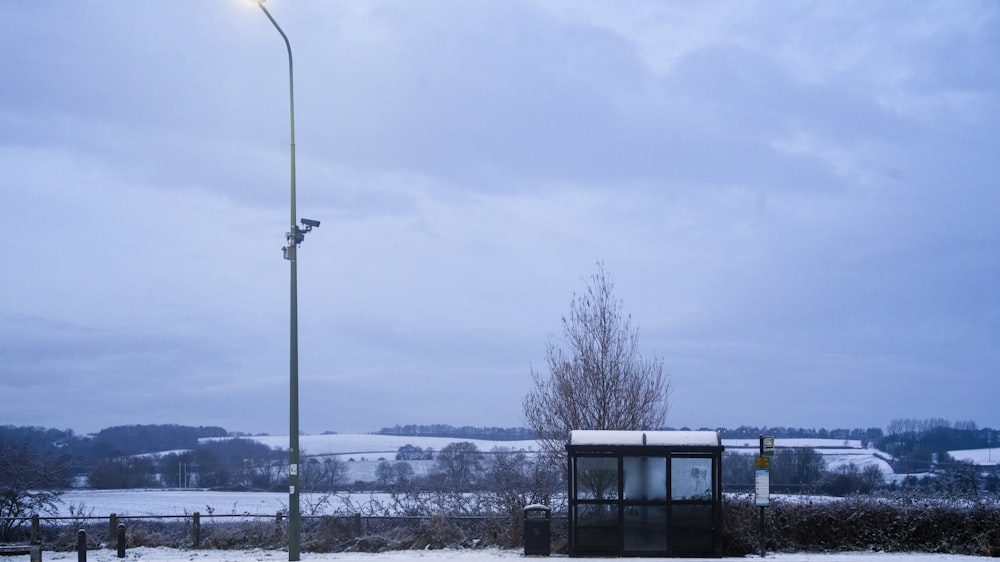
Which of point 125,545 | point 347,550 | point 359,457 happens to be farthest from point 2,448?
point 359,457

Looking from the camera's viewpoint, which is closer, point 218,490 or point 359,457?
point 218,490

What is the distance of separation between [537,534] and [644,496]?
8.00ft

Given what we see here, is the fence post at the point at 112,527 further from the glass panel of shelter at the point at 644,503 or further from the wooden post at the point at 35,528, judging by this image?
the glass panel of shelter at the point at 644,503

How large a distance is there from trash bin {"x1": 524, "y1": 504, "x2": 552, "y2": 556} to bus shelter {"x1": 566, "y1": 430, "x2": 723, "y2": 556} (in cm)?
52

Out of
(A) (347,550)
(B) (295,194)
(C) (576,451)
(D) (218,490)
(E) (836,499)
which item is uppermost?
(B) (295,194)

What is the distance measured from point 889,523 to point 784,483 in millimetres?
10126

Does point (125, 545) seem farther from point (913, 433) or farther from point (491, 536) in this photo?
point (913, 433)

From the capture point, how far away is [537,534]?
18141 millimetres

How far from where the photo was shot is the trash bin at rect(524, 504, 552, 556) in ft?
59.5

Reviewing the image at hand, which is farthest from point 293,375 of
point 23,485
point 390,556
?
point 23,485

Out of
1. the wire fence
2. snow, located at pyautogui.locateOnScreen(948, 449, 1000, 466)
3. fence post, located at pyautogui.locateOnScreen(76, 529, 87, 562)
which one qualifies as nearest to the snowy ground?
the wire fence

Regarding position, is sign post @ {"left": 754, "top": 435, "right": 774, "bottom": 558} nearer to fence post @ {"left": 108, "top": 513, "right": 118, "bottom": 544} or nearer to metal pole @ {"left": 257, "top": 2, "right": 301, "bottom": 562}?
metal pole @ {"left": 257, "top": 2, "right": 301, "bottom": 562}

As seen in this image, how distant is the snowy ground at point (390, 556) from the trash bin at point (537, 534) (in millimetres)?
247

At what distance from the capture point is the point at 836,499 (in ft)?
67.6
